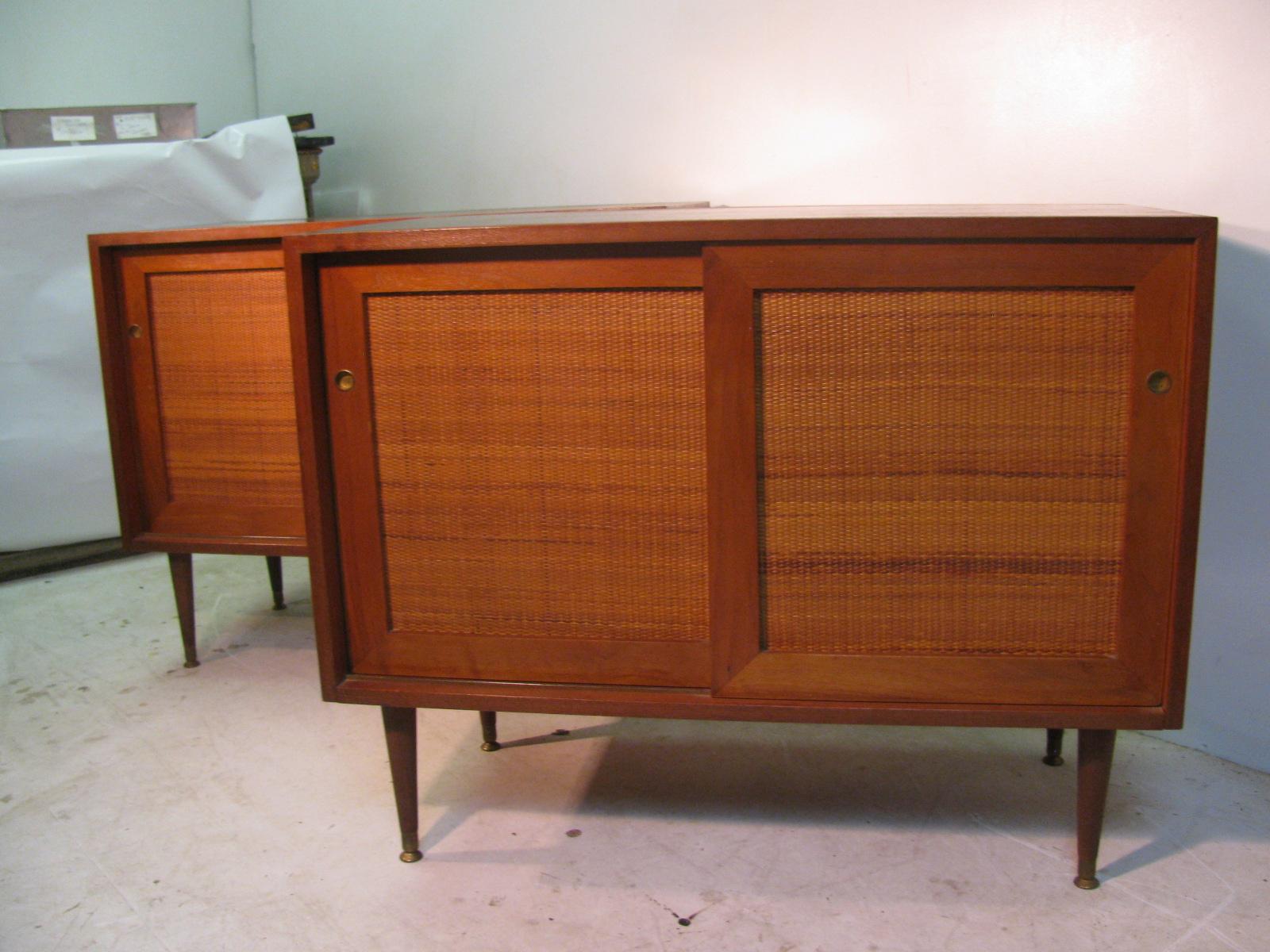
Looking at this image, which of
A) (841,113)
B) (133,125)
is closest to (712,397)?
(841,113)

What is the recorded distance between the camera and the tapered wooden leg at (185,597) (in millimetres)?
1811

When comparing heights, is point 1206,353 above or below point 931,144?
below

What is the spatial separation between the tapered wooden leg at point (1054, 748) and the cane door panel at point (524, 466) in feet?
1.87

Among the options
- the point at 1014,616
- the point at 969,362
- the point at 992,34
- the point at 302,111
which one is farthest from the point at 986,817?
the point at 302,111

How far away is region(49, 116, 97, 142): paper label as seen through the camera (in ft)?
7.97

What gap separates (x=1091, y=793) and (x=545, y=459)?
0.66m

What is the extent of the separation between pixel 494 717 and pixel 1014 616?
754 millimetres

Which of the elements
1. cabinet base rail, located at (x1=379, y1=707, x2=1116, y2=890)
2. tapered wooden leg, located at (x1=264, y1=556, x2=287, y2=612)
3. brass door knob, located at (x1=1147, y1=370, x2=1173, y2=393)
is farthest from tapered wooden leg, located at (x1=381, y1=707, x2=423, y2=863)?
tapered wooden leg, located at (x1=264, y1=556, x2=287, y2=612)

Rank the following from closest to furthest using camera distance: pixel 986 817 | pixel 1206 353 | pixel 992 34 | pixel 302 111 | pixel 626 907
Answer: pixel 1206 353
pixel 626 907
pixel 986 817
pixel 992 34
pixel 302 111

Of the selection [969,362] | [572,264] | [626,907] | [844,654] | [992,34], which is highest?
[992,34]

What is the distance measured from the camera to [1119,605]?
1.04 m

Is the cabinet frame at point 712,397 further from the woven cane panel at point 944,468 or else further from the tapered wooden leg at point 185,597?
the tapered wooden leg at point 185,597

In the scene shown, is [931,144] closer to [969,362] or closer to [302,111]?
[969,362]

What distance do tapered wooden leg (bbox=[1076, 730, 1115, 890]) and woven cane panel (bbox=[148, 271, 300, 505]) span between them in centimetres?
113
